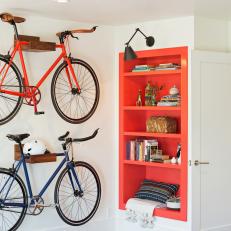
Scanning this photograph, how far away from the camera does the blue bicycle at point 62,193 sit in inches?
166

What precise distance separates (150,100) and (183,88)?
59 centimetres

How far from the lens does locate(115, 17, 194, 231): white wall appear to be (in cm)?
455

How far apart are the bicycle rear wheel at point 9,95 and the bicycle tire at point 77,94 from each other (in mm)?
407

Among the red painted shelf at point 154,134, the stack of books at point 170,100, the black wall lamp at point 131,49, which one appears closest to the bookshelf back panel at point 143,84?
the stack of books at point 170,100

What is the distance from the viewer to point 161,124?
4836 mm

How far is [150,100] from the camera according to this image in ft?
16.6

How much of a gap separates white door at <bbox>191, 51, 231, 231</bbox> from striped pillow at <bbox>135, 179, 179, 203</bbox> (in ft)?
1.53

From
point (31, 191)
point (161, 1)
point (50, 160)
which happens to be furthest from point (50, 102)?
point (161, 1)

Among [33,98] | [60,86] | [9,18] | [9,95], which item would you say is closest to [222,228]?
[60,86]

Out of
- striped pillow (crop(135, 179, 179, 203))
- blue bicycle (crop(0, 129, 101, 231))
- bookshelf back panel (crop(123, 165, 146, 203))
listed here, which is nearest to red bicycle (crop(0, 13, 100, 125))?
blue bicycle (crop(0, 129, 101, 231))

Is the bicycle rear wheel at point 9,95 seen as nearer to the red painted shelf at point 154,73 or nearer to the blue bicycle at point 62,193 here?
the blue bicycle at point 62,193

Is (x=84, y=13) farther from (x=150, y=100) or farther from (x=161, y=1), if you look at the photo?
(x=150, y=100)

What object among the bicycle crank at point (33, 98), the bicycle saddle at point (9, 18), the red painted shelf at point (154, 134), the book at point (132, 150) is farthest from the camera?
the book at point (132, 150)

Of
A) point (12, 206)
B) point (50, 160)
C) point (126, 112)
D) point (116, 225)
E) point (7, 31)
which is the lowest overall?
point (116, 225)
